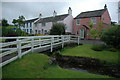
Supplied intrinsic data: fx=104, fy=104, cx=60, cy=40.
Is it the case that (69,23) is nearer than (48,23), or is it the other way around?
(69,23)

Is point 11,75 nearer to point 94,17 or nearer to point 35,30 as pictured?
point 94,17

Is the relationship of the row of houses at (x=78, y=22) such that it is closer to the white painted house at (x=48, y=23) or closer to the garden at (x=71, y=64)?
the white painted house at (x=48, y=23)

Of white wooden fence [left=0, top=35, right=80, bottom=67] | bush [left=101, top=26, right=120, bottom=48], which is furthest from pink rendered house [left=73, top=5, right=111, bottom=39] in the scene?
white wooden fence [left=0, top=35, right=80, bottom=67]

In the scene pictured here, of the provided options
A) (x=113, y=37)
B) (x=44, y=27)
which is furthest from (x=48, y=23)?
(x=113, y=37)

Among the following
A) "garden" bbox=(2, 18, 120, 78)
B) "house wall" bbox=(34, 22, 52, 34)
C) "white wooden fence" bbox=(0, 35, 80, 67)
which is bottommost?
"garden" bbox=(2, 18, 120, 78)

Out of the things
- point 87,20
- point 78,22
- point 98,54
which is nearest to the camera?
point 98,54

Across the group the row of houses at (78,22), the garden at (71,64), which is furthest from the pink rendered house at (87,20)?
the garden at (71,64)

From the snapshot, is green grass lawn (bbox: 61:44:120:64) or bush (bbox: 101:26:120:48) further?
bush (bbox: 101:26:120:48)

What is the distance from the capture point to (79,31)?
25469mm

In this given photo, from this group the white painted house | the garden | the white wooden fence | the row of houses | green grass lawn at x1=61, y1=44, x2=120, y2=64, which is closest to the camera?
the garden

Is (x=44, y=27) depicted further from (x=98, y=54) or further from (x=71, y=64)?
(x=71, y=64)

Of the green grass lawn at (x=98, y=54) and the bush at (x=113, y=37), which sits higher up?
the bush at (x=113, y=37)

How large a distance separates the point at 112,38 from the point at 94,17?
13.9 metres

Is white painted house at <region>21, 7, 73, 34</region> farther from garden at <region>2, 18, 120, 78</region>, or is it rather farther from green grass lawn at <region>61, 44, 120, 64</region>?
green grass lawn at <region>61, 44, 120, 64</region>
